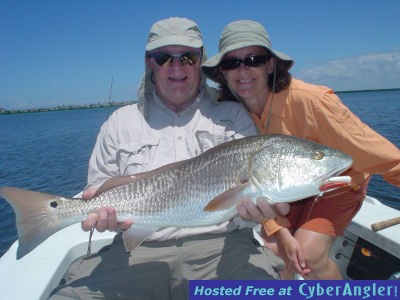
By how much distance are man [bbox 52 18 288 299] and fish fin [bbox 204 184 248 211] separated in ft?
0.33

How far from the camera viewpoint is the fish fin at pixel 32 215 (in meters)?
3.00

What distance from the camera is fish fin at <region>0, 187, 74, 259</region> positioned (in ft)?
9.85

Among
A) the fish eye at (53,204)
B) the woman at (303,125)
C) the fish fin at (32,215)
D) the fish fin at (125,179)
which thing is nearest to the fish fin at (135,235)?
the fish fin at (125,179)

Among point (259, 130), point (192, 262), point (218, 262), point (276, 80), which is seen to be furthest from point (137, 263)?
point (276, 80)

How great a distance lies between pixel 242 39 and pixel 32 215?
111 inches

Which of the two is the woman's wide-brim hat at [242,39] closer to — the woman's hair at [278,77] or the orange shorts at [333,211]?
the woman's hair at [278,77]

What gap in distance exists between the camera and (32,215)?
121 inches

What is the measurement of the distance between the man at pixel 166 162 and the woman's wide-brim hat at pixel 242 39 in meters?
0.27

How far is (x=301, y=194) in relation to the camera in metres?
3.06

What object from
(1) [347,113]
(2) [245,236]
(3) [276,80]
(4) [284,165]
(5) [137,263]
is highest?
(3) [276,80]

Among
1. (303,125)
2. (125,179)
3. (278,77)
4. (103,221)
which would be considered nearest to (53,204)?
(103,221)

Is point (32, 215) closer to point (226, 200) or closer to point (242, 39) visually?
point (226, 200)

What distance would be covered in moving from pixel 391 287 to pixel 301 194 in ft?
3.15

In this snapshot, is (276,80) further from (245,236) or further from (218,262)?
(218,262)
